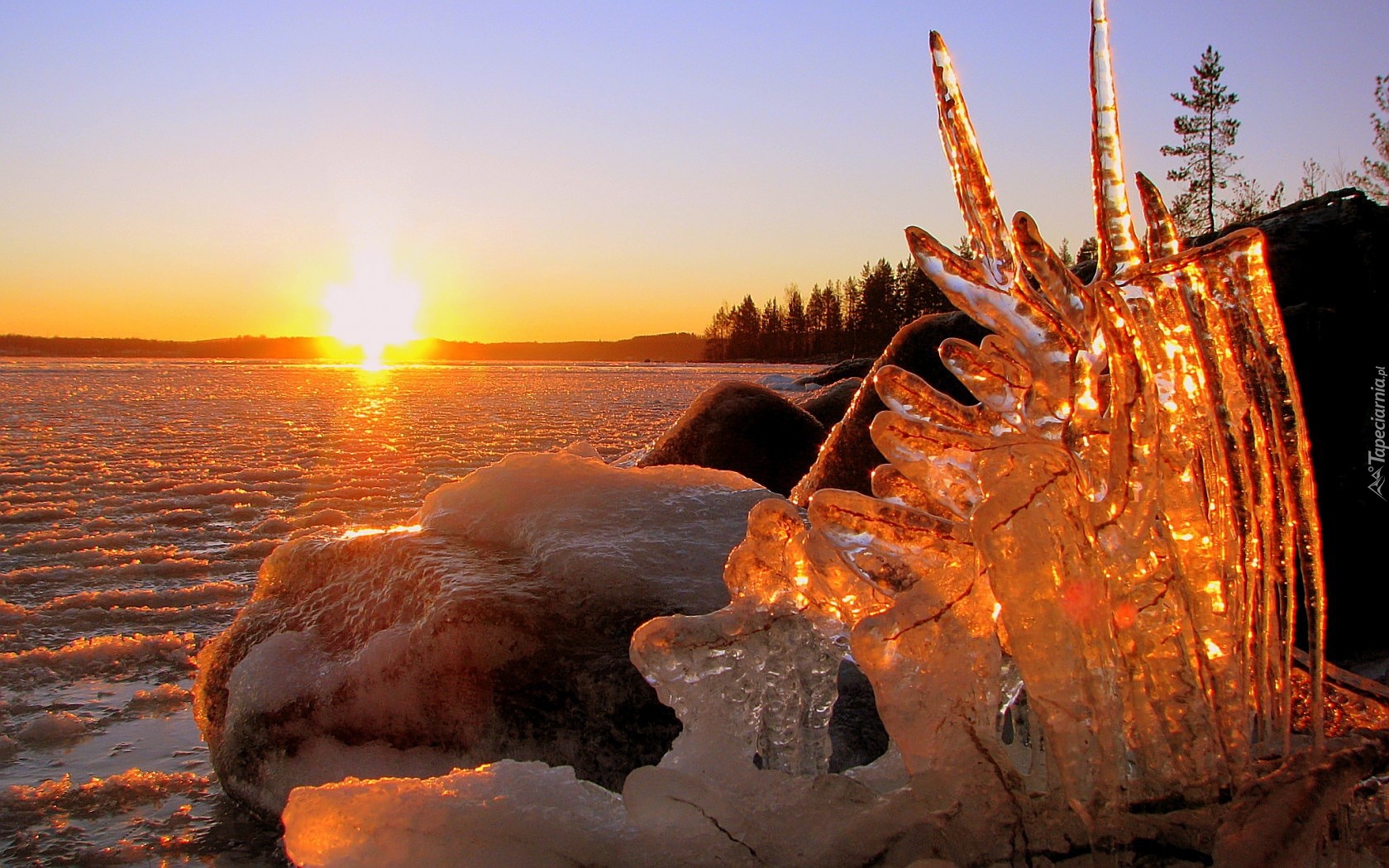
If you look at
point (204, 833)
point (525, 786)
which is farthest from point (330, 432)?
point (525, 786)

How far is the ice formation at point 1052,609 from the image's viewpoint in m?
1.25

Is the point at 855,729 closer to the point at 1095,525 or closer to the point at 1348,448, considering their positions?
the point at 1095,525

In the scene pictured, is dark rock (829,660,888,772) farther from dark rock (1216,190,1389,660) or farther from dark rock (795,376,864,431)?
dark rock (795,376,864,431)

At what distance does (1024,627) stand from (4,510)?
5.60 metres

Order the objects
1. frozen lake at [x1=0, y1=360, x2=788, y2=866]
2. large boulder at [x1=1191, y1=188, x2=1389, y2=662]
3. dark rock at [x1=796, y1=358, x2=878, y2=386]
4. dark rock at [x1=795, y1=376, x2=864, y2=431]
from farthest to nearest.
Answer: dark rock at [x1=796, y1=358, x2=878, y2=386] < dark rock at [x1=795, y1=376, x2=864, y2=431] < large boulder at [x1=1191, y1=188, x2=1389, y2=662] < frozen lake at [x1=0, y1=360, x2=788, y2=866]

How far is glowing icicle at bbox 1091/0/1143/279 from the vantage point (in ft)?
3.53

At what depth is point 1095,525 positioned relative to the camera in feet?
4.17

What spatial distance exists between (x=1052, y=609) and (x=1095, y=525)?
0.13 meters

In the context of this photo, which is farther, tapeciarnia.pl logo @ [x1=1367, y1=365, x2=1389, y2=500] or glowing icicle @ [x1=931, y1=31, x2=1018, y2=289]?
tapeciarnia.pl logo @ [x1=1367, y1=365, x2=1389, y2=500]

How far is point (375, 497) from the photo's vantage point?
5742mm

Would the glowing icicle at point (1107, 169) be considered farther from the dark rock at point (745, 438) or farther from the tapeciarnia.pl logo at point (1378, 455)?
the dark rock at point (745, 438)

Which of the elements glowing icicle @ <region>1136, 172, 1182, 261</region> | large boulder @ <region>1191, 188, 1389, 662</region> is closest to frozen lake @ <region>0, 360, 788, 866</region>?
glowing icicle @ <region>1136, 172, 1182, 261</region>

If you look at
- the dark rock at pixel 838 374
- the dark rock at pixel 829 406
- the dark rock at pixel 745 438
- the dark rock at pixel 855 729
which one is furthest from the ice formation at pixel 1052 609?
the dark rock at pixel 838 374

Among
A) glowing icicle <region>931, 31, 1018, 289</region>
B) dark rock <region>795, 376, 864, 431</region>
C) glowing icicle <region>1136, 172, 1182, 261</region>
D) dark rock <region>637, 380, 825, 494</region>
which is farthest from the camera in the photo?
dark rock <region>795, 376, 864, 431</region>
